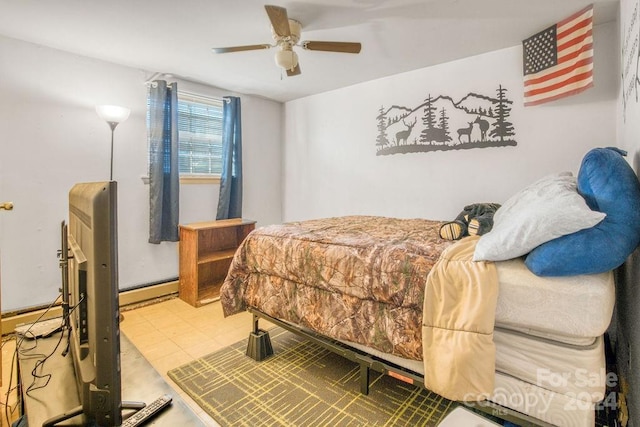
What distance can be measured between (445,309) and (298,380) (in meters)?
1.09

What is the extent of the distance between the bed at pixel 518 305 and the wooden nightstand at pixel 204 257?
2.15 meters

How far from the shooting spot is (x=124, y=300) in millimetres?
3186

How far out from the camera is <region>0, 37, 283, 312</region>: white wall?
8.73 feet

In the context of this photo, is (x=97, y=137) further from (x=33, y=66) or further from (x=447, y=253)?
(x=447, y=253)

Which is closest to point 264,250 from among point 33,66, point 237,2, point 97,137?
point 237,2

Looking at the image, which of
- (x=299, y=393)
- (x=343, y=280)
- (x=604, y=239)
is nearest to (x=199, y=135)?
(x=343, y=280)

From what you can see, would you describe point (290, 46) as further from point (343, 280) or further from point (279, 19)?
point (343, 280)

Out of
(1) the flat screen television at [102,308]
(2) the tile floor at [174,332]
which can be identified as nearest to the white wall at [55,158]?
(2) the tile floor at [174,332]

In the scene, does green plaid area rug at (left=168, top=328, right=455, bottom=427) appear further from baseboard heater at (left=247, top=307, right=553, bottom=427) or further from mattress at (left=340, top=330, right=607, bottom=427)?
mattress at (left=340, top=330, right=607, bottom=427)

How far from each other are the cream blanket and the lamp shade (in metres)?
2.91

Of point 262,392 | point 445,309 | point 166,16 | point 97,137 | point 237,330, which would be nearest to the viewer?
point 445,309

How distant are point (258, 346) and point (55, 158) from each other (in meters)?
2.49

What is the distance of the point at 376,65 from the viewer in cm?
330

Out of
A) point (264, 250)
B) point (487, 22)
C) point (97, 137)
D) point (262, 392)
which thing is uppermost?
point (487, 22)
